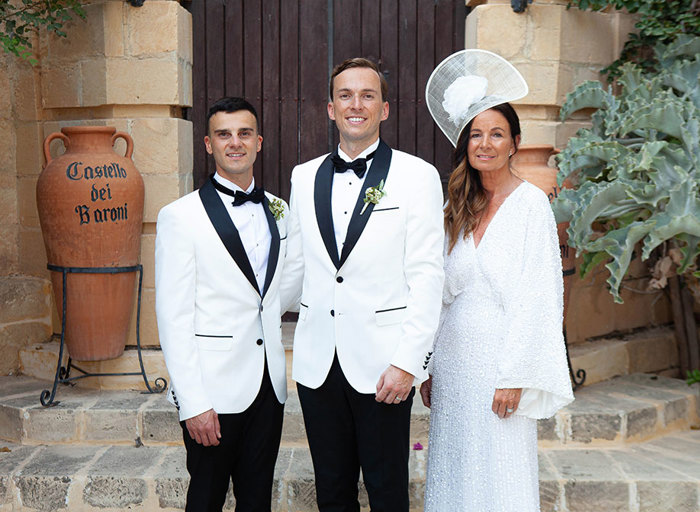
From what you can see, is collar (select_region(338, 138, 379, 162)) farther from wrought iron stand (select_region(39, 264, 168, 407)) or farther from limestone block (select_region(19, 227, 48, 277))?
Answer: limestone block (select_region(19, 227, 48, 277))

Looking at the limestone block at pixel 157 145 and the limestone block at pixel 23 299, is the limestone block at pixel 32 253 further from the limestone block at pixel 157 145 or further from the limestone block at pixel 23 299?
the limestone block at pixel 157 145

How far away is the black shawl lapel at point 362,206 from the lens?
7.38ft

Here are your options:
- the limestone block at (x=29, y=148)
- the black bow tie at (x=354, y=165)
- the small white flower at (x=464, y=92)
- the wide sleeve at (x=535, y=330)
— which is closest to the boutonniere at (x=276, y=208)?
the black bow tie at (x=354, y=165)

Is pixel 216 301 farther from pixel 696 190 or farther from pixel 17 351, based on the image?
pixel 17 351

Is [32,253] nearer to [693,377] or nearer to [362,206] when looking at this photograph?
[362,206]

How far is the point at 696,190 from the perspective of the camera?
3.21 meters

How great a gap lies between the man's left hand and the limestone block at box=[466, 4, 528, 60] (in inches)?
98.1

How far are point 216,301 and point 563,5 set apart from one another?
2921 millimetres

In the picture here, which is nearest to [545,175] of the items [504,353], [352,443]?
[504,353]

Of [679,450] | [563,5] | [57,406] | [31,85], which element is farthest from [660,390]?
[31,85]

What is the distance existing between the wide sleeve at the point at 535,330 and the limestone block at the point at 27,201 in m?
3.39

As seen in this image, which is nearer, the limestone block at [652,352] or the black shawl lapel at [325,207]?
the black shawl lapel at [325,207]

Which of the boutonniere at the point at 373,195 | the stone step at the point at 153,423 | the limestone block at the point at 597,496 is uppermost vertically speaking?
the boutonniere at the point at 373,195

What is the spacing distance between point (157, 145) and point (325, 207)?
2.09 meters
